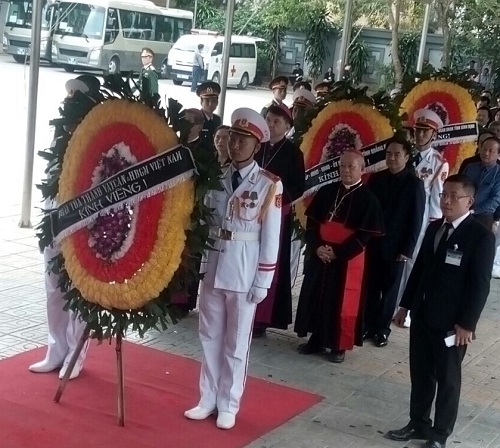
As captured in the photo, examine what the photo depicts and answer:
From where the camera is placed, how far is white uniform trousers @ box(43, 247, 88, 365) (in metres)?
5.13

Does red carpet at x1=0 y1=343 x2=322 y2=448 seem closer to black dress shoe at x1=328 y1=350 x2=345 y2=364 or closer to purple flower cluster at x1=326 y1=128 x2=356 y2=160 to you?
black dress shoe at x1=328 y1=350 x2=345 y2=364

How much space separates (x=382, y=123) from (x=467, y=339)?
2961 mm

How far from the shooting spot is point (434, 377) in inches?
190

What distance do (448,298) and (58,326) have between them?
2.36 meters

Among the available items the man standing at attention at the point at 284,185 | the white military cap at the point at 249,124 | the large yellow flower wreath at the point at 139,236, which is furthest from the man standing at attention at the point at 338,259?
the large yellow flower wreath at the point at 139,236

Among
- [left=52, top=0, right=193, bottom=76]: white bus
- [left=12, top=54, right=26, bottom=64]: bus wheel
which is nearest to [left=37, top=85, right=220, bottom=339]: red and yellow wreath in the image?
[left=52, top=0, right=193, bottom=76]: white bus

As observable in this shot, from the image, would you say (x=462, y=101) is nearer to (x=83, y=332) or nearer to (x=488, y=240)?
(x=488, y=240)

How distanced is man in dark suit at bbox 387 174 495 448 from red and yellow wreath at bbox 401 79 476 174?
4.55 metres

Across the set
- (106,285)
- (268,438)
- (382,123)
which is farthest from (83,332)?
(382,123)

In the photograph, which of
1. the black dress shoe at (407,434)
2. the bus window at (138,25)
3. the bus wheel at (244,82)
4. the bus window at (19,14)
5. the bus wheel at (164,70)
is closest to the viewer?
the black dress shoe at (407,434)

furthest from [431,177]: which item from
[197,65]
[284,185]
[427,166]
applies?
[197,65]

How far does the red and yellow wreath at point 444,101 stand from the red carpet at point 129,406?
178 inches

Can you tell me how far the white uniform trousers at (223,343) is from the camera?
15.8ft

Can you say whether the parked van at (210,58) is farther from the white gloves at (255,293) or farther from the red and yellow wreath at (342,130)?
the white gloves at (255,293)
